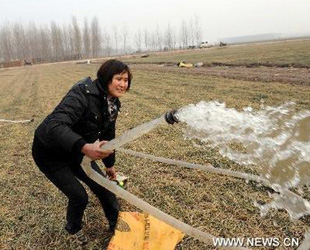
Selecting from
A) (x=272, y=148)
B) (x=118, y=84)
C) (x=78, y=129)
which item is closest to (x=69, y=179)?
(x=78, y=129)

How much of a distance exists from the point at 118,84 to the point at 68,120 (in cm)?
57

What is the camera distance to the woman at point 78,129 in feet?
9.43

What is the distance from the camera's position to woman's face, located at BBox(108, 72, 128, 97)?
3.16 metres

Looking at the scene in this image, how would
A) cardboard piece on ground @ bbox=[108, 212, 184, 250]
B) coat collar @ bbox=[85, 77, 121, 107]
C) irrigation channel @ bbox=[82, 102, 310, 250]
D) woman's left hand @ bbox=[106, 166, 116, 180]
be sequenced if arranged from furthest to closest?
irrigation channel @ bbox=[82, 102, 310, 250], woman's left hand @ bbox=[106, 166, 116, 180], cardboard piece on ground @ bbox=[108, 212, 184, 250], coat collar @ bbox=[85, 77, 121, 107]

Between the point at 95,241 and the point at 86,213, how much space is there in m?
0.64

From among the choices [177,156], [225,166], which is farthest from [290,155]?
[177,156]

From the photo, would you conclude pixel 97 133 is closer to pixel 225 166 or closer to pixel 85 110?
pixel 85 110

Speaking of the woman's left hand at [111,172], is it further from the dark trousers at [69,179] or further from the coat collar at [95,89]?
the coat collar at [95,89]

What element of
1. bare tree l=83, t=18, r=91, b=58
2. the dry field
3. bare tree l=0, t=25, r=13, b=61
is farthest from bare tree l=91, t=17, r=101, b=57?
the dry field

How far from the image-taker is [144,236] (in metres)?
3.38

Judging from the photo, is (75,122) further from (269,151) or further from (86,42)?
(86,42)

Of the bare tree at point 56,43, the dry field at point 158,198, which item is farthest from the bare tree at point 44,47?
the dry field at point 158,198

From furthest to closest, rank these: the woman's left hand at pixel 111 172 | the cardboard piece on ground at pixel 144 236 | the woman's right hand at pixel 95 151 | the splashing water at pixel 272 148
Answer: the splashing water at pixel 272 148 < the woman's left hand at pixel 111 172 < the cardboard piece on ground at pixel 144 236 < the woman's right hand at pixel 95 151

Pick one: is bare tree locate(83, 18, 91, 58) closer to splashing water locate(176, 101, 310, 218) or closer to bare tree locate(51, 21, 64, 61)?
bare tree locate(51, 21, 64, 61)
